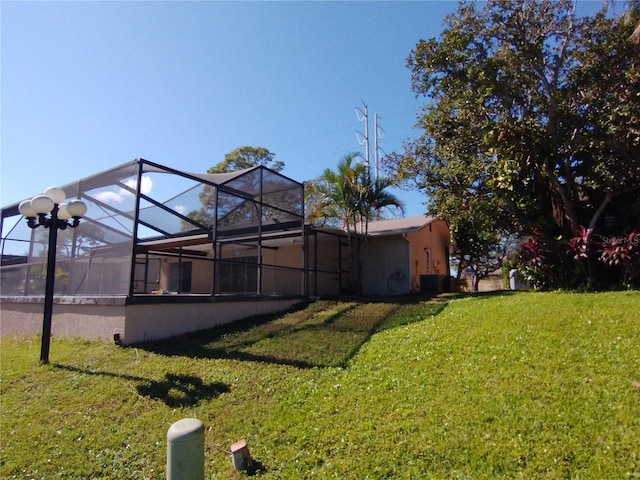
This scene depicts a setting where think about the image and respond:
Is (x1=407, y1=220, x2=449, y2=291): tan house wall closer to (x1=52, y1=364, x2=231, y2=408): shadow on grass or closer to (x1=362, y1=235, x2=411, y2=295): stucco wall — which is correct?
(x1=362, y1=235, x2=411, y2=295): stucco wall

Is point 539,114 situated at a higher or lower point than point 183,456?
higher

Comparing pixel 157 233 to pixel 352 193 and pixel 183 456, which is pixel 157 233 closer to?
pixel 352 193

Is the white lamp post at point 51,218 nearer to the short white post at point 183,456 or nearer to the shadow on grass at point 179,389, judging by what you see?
the shadow on grass at point 179,389

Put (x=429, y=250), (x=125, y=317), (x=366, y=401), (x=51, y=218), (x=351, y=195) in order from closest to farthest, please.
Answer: (x=366, y=401) < (x=51, y=218) < (x=125, y=317) < (x=351, y=195) < (x=429, y=250)

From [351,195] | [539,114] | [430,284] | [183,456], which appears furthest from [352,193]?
[183,456]

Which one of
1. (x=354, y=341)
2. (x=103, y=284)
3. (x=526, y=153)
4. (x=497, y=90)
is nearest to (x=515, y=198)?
(x=526, y=153)

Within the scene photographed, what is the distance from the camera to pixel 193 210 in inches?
390

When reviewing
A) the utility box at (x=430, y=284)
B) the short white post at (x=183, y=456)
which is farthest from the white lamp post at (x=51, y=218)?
the utility box at (x=430, y=284)

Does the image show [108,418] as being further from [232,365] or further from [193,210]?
[193,210]

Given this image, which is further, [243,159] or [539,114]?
[243,159]

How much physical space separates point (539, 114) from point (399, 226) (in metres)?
6.14

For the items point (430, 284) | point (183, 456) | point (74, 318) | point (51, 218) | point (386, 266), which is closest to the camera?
point (183, 456)

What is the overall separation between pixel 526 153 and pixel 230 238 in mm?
7812

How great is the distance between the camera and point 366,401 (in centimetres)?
450
